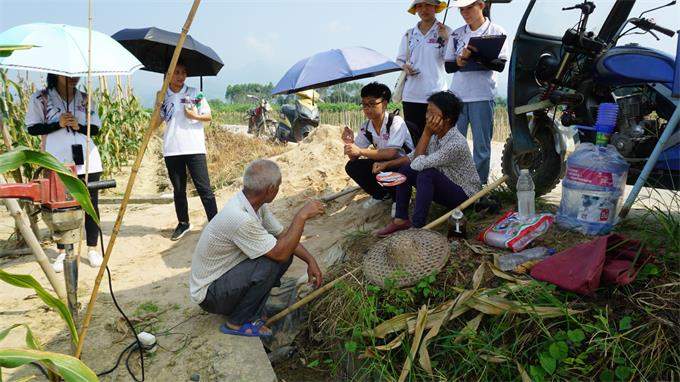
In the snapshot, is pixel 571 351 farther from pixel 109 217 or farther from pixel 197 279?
pixel 109 217

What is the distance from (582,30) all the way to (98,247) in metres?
4.85

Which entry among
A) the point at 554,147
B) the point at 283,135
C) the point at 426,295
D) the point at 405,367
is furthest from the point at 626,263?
the point at 283,135

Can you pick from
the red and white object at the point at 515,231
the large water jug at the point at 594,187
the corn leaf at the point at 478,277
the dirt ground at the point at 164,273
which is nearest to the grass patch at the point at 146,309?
the dirt ground at the point at 164,273

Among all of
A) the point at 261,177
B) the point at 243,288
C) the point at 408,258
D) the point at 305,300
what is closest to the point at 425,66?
the point at 408,258

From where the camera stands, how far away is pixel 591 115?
11.4 ft

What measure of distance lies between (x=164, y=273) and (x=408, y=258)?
2.48 m

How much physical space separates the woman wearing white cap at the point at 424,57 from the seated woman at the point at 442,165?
31.5 inches

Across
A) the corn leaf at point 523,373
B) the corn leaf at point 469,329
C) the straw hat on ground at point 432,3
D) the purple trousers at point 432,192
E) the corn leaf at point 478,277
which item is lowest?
the corn leaf at point 523,373

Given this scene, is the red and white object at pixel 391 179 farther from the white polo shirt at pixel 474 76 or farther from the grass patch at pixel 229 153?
the grass patch at pixel 229 153

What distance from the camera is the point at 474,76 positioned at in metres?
3.94

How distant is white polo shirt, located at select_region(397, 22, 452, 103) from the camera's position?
4215mm

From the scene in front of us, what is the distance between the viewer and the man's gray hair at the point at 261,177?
2.86 m

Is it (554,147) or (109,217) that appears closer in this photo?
(554,147)

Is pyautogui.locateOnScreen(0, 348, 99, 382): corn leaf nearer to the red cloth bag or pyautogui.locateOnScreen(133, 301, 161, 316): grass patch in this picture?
pyautogui.locateOnScreen(133, 301, 161, 316): grass patch
